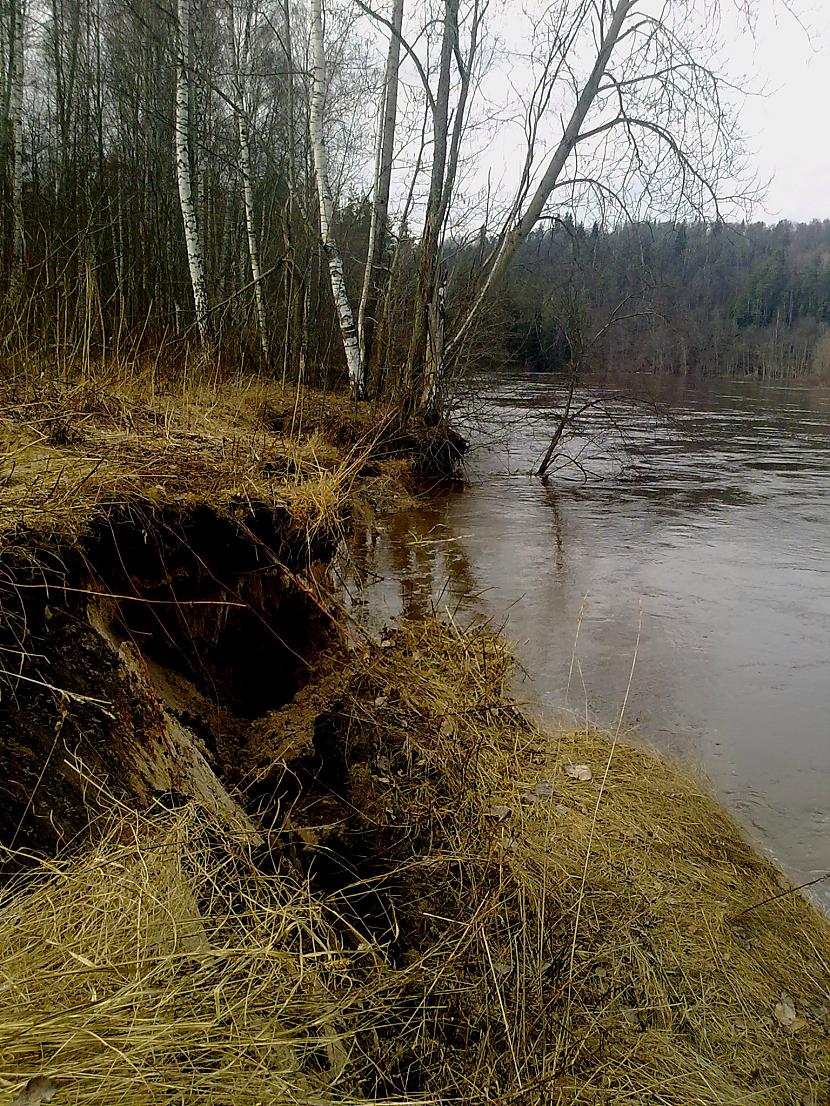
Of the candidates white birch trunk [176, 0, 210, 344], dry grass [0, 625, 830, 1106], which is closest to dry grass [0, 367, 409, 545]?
dry grass [0, 625, 830, 1106]

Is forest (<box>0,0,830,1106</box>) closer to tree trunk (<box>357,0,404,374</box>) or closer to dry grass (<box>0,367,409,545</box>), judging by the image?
dry grass (<box>0,367,409,545</box>)

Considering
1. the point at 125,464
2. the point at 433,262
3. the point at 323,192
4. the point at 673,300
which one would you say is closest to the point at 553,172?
the point at 433,262

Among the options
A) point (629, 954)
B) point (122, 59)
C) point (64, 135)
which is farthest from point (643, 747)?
point (122, 59)

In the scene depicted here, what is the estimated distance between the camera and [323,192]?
11.2 m

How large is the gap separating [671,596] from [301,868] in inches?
194

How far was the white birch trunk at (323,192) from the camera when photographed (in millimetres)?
10453

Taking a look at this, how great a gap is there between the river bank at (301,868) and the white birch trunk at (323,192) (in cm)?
836

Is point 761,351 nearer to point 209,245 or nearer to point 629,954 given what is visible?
point 209,245

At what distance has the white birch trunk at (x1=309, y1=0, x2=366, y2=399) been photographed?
34.3 feet

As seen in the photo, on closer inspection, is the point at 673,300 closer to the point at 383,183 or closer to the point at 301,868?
the point at 383,183

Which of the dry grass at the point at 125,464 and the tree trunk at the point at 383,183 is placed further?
the tree trunk at the point at 383,183

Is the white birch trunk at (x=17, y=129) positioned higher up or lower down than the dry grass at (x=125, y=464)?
higher up

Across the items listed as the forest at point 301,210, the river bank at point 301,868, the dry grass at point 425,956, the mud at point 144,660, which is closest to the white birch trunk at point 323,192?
the forest at point 301,210

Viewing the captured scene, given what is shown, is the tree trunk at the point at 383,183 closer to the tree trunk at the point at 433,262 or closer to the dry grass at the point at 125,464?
the tree trunk at the point at 433,262
